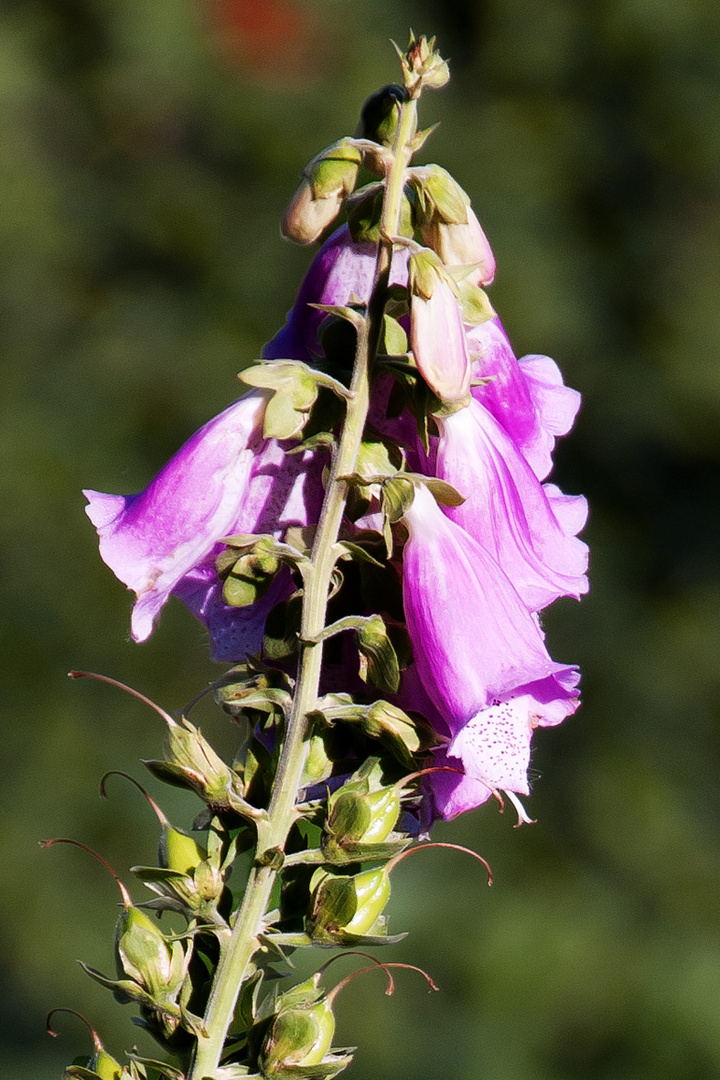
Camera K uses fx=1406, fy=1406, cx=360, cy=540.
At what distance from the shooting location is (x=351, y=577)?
79 cm

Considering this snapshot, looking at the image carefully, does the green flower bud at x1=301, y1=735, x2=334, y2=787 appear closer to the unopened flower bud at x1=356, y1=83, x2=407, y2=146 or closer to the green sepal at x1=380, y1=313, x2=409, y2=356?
the green sepal at x1=380, y1=313, x2=409, y2=356

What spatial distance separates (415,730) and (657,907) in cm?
273

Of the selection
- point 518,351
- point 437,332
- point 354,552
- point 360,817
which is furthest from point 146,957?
point 518,351

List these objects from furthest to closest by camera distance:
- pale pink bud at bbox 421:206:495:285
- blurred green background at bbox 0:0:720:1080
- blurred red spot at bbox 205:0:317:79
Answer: blurred red spot at bbox 205:0:317:79 < blurred green background at bbox 0:0:720:1080 < pale pink bud at bbox 421:206:495:285

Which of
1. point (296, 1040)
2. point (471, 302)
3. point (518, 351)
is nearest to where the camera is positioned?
point (296, 1040)

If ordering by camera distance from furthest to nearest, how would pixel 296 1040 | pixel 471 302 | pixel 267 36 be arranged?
pixel 267 36 → pixel 471 302 → pixel 296 1040

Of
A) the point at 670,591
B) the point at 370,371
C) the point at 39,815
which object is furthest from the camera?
the point at 670,591

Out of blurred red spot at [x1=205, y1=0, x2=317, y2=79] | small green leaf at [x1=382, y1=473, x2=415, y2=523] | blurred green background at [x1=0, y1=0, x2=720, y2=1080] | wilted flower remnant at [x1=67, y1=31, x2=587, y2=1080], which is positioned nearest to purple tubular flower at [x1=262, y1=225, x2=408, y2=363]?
wilted flower remnant at [x1=67, y1=31, x2=587, y2=1080]

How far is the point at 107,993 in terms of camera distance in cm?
279

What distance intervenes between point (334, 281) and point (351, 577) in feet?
0.57

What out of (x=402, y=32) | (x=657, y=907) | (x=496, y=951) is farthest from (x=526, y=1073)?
(x=402, y=32)

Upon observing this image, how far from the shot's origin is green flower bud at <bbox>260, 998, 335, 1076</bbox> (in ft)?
2.18

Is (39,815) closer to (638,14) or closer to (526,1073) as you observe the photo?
(526,1073)

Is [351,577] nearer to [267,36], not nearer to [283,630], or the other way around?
[283,630]
